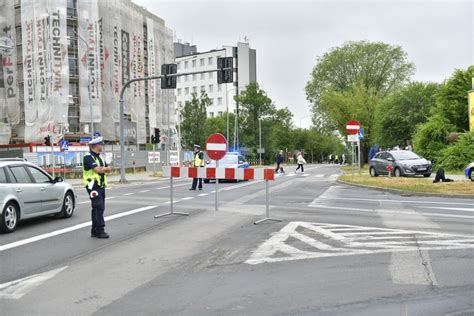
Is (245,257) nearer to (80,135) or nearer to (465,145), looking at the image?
(465,145)

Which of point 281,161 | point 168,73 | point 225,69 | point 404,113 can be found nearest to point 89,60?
point 281,161

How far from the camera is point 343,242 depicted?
8367 millimetres

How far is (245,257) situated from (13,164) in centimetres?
573

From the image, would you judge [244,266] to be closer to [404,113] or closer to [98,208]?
[98,208]

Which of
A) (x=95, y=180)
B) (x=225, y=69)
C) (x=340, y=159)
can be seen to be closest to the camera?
(x=95, y=180)

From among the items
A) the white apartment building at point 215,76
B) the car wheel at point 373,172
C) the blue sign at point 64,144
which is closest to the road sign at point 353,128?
the car wheel at point 373,172

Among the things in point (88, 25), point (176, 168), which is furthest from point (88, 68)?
point (176, 168)

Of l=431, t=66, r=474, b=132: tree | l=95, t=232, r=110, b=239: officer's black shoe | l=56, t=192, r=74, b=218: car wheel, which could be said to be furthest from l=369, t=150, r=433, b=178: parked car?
l=95, t=232, r=110, b=239: officer's black shoe

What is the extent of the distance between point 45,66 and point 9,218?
35.9 meters

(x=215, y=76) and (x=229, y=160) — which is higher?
(x=215, y=76)

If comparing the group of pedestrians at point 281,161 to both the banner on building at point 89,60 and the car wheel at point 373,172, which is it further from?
the banner on building at point 89,60

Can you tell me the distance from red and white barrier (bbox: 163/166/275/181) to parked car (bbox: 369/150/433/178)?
1633 centimetres

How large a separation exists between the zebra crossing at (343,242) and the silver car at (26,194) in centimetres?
493

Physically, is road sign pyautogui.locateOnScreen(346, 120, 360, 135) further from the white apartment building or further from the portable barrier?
the white apartment building
